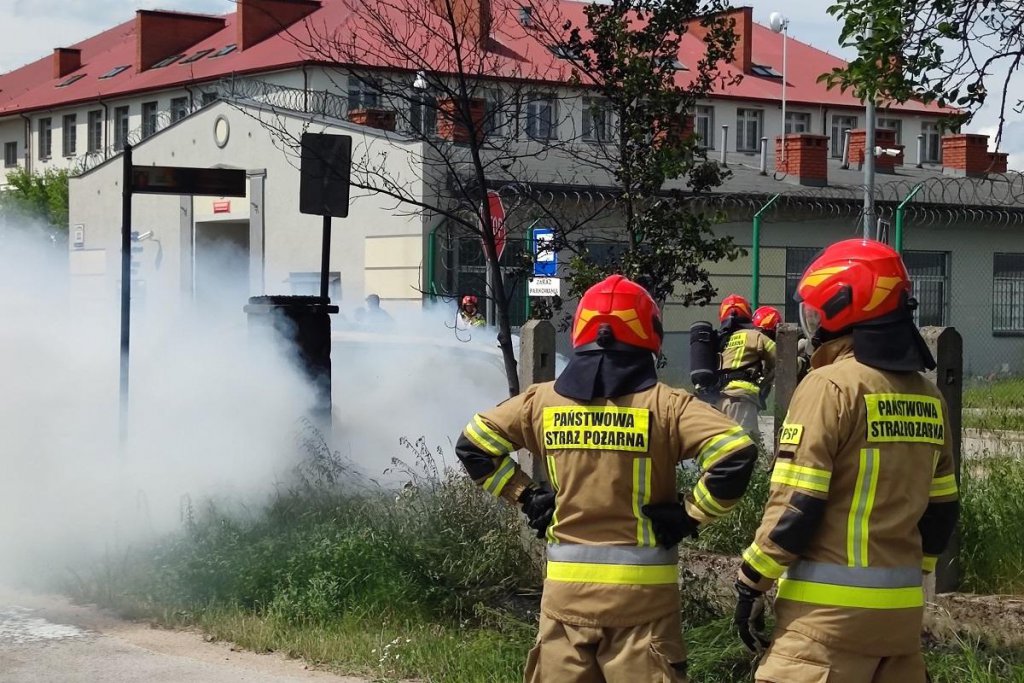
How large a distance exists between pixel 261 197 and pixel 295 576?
2142 centimetres

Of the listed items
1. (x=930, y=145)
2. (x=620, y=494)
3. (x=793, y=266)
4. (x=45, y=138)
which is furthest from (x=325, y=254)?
(x=45, y=138)

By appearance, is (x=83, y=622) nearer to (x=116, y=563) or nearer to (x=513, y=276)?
(x=116, y=563)

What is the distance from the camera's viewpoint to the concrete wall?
938 inches

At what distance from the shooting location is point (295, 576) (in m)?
7.80

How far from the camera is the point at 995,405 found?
1617cm

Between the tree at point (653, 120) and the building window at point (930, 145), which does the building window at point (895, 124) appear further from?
the tree at point (653, 120)

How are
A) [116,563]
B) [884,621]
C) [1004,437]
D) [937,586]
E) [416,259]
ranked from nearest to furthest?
[884,621] → [937,586] → [116,563] → [1004,437] → [416,259]

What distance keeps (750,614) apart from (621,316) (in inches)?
41.7

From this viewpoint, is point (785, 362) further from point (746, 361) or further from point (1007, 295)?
point (1007, 295)

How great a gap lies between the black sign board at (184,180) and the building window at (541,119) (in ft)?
8.03

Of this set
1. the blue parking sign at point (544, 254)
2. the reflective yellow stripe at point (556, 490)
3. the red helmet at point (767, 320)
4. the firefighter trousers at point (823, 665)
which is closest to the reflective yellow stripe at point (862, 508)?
the firefighter trousers at point (823, 665)

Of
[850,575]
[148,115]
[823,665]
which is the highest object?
[148,115]

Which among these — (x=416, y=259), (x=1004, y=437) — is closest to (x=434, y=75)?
(x=1004, y=437)

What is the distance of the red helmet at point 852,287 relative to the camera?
4.08 m
